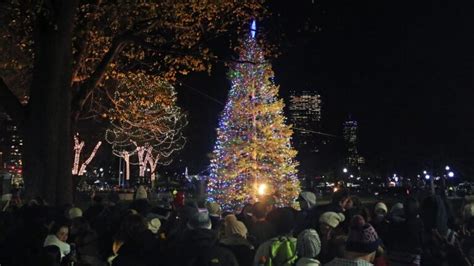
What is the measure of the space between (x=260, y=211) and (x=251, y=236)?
0.88 m

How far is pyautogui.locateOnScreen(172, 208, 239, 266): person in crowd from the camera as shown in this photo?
18.2ft

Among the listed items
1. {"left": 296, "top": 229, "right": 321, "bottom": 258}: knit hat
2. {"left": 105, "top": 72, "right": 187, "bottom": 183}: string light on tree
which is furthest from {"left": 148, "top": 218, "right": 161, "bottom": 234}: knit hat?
{"left": 105, "top": 72, "right": 187, "bottom": 183}: string light on tree

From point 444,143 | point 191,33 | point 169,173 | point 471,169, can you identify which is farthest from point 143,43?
point 169,173

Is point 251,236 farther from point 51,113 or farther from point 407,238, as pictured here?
point 51,113

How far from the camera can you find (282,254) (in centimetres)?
589

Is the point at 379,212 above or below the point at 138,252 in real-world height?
above

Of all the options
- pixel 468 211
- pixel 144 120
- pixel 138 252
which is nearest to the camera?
pixel 138 252

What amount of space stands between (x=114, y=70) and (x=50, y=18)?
4.78m

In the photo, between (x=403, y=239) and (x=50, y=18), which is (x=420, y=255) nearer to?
(x=403, y=239)

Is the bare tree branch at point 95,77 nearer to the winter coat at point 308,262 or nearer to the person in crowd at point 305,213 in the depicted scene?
the person in crowd at point 305,213

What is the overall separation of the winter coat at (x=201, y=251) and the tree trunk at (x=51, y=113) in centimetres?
839

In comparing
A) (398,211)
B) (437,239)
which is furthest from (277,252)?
(398,211)

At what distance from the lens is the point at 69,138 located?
1429 centimetres

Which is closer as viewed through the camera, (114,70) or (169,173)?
(114,70)
